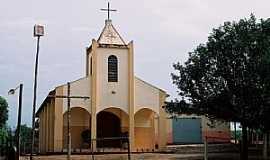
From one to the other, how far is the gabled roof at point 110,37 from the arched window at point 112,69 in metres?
1.65

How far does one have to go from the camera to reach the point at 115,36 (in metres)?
46.2

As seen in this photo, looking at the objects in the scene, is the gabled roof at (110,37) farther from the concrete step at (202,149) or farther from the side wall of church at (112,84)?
the concrete step at (202,149)

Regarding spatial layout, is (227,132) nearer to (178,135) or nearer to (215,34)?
(178,135)

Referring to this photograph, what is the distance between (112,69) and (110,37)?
318 cm

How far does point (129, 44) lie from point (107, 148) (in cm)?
933

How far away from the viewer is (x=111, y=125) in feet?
157

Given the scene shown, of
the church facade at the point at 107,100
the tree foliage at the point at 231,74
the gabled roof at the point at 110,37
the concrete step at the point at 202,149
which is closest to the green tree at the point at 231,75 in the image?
the tree foliage at the point at 231,74

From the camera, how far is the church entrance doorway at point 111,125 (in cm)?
4684

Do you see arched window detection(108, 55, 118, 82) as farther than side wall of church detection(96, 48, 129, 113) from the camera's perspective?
Yes

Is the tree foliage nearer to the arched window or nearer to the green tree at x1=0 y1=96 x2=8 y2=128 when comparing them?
the arched window

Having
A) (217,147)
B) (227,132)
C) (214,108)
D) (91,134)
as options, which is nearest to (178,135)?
(227,132)

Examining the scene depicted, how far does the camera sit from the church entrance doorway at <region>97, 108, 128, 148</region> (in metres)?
46.8

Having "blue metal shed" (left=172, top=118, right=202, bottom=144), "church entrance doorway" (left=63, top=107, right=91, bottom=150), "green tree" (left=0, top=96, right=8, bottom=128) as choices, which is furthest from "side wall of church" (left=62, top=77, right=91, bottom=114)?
"green tree" (left=0, top=96, right=8, bottom=128)

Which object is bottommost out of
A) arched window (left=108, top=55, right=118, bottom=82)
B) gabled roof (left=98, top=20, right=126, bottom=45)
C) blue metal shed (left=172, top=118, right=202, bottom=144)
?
blue metal shed (left=172, top=118, right=202, bottom=144)
